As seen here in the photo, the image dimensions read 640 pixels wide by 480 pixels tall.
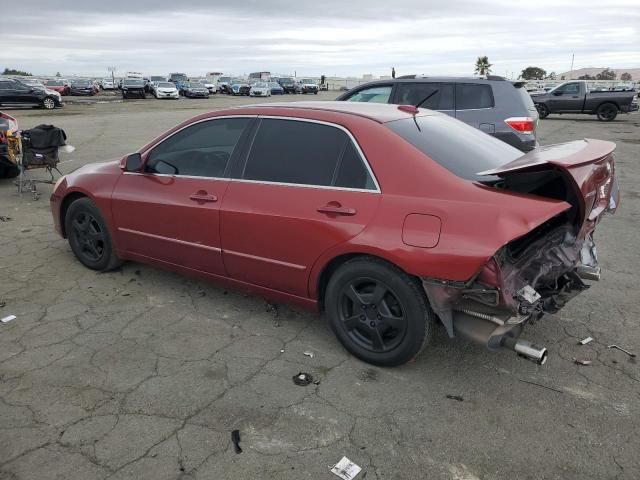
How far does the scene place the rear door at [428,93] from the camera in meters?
7.67

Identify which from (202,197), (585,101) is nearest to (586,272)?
(202,197)

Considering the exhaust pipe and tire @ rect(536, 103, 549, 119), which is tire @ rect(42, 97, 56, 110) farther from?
the exhaust pipe

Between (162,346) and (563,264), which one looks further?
(162,346)

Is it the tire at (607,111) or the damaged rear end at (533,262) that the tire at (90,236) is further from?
the tire at (607,111)

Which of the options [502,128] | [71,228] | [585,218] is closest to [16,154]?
[71,228]

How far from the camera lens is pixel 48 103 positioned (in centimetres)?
2634

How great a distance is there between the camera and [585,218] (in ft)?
9.68

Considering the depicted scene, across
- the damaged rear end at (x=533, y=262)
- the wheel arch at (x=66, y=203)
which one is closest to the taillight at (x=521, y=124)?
the damaged rear end at (x=533, y=262)

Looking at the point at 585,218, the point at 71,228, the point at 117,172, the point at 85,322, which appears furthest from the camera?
the point at 71,228

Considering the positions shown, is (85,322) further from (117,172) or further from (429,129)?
(429,129)

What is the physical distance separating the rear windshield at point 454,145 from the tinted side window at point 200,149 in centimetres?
126

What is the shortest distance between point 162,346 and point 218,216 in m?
0.99

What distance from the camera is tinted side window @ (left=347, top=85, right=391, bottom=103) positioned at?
812 centimetres

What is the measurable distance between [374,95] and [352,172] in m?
5.48
